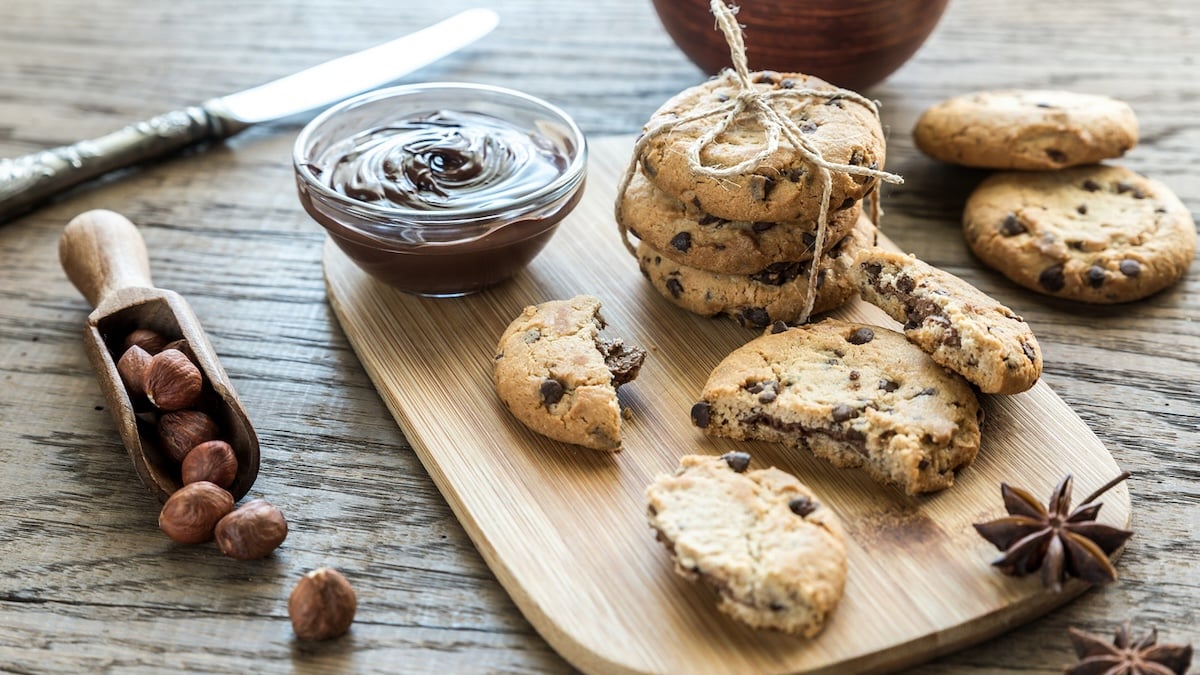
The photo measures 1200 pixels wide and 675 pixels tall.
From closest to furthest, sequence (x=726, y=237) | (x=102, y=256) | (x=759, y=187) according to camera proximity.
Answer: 1. (x=759, y=187)
2. (x=726, y=237)
3. (x=102, y=256)

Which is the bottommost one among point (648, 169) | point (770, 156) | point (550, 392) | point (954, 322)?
point (550, 392)

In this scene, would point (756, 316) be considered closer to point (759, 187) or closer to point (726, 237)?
point (726, 237)

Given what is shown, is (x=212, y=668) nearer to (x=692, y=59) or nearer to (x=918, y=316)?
(x=918, y=316)

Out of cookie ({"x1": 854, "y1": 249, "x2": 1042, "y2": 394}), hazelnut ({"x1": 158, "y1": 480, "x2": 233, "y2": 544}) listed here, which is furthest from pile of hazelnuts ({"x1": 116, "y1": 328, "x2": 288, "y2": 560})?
cookie ({"x1": 854, "y1": 249, "x2": 1042, "y2": 394})

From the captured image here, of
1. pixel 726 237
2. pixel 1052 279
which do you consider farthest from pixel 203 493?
pixel 1052 279

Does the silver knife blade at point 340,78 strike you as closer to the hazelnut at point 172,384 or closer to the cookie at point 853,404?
the hazelnut at point 172,384

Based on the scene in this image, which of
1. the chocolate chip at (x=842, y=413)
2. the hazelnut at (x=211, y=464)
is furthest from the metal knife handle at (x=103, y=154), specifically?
the chocolate chip at (x=842, y=413)

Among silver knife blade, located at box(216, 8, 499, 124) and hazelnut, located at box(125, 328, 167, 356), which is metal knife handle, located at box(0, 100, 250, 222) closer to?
silver knife blade, located at box(216, 8, 499, 124)
